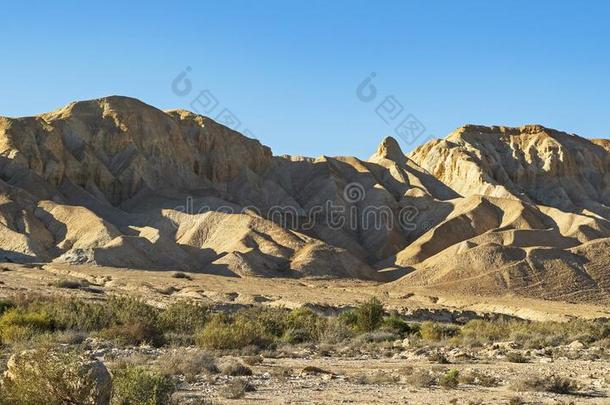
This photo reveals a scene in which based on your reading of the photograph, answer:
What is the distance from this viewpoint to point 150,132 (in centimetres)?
8925

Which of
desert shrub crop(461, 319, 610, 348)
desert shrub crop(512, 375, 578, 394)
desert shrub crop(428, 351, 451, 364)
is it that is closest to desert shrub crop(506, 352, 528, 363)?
desert shrub crop(428, 351, 451, 364)

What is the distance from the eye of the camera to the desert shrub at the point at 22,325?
1872 cm

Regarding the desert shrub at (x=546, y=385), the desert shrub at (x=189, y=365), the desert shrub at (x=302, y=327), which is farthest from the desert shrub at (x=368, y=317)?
the desert shrub at (x=546, y=385)

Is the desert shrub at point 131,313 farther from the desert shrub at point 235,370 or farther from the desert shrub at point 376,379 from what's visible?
the desert shrub at point 376,379

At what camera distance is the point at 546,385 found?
46.4 feet

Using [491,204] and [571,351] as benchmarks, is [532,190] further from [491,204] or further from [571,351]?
[571,351]

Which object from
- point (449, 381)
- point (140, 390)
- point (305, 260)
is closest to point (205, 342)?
point (449, 381)

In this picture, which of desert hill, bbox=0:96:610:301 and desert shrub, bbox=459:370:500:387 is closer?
desert shrub, bbox=459:370:500:387

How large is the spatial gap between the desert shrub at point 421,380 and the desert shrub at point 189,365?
3.74m

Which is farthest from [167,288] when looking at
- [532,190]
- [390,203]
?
[532,190]

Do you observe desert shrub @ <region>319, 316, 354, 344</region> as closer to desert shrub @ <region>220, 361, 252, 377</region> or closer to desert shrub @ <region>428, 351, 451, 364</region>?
desert shrub @ <region>428, 351, 451, 364</region>

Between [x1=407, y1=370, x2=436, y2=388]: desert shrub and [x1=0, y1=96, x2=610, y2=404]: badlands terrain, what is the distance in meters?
0.08

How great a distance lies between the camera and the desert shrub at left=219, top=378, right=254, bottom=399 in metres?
12.7

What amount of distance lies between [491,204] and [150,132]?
3889 centimetres
